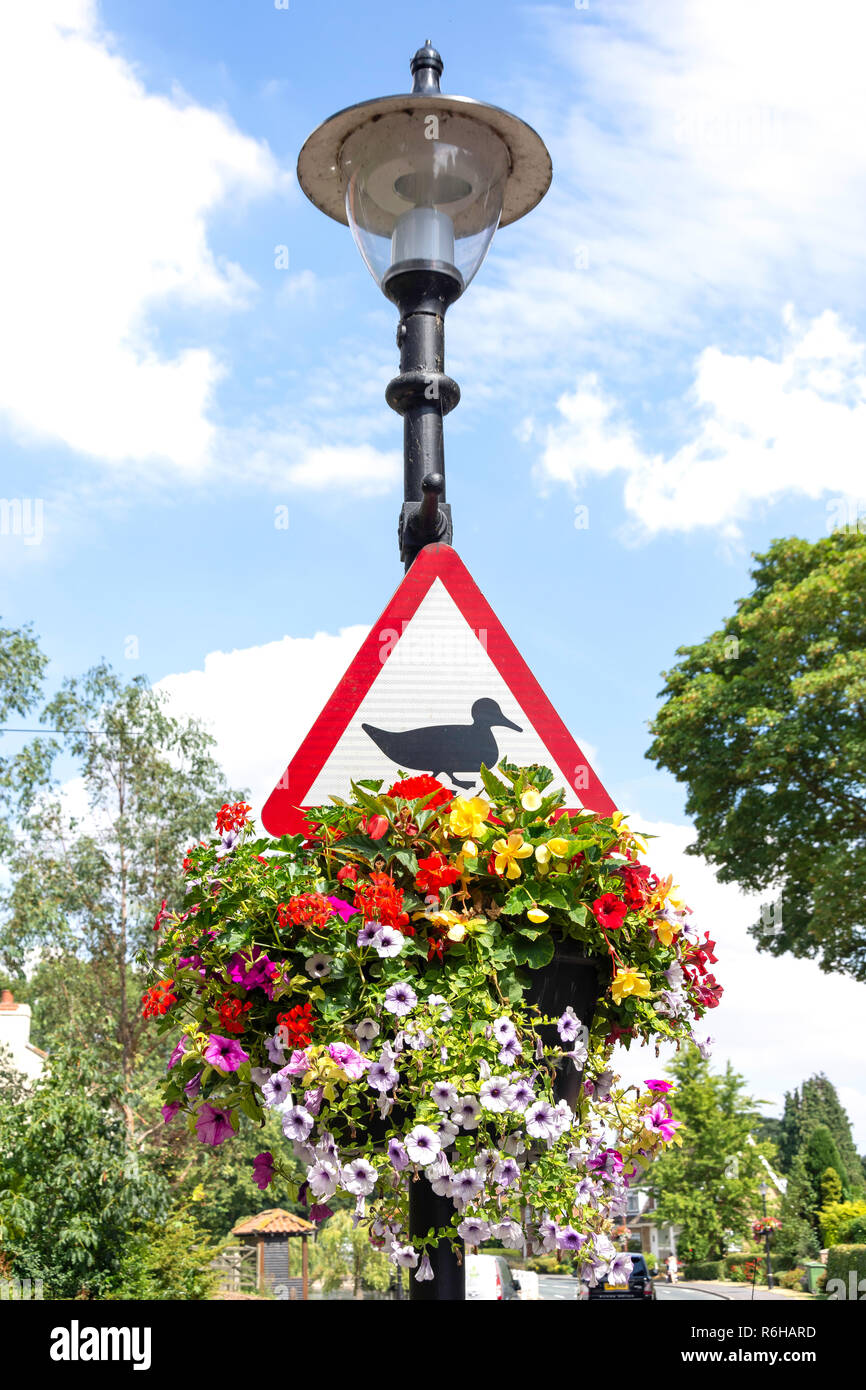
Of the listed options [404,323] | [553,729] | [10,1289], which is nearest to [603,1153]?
[553,729]

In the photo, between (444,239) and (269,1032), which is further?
(444,239)

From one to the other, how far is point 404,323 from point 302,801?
1586 millimetres

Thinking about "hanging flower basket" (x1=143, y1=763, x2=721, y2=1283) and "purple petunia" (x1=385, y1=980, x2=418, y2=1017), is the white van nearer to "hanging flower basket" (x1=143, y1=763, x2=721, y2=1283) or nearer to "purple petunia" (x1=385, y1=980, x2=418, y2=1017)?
"hanging flower basket" (x1=143, y1=763, x2=721, y2=1283)

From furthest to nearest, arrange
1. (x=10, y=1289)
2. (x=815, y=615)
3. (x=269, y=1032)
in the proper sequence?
(x=815, y=615)
(x=10, y=1289)
(x=269, y=1032)

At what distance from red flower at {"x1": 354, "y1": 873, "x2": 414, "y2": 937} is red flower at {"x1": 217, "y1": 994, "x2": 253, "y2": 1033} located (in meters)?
0.31

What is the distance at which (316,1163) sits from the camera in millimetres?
2105

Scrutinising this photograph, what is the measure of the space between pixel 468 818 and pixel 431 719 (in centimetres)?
49

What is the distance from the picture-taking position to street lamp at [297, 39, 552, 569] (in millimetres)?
3287

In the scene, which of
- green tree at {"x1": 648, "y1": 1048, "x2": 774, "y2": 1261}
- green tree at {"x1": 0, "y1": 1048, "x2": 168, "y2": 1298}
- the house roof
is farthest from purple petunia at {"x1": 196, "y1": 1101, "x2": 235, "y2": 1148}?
green tree at {"x1": 648, "y1": 1048, "x2": 774, "y2": 1261}

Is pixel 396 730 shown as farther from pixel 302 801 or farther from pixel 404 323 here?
pixel 404 323

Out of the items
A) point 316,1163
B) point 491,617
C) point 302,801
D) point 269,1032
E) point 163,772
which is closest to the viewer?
point 316,1163

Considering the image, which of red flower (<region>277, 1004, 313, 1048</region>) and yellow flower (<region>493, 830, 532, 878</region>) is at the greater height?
yellow flower (<region>493, 830, 532, 878</region>)

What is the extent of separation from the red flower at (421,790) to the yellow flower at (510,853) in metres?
0.18

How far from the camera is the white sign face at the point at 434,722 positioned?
2.65 metres
